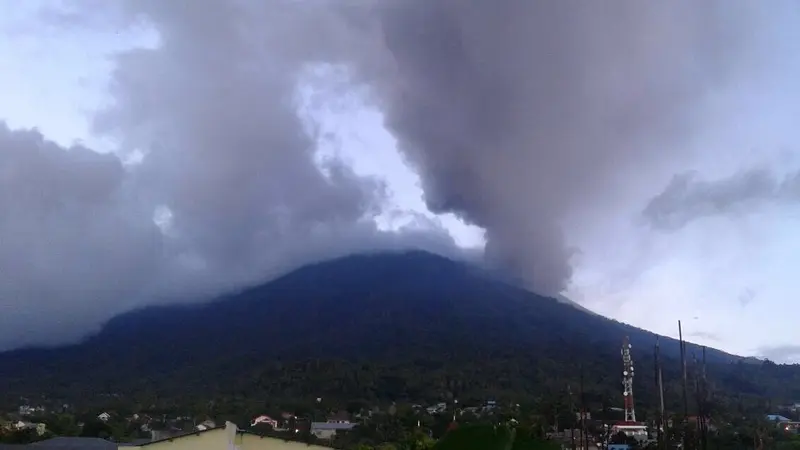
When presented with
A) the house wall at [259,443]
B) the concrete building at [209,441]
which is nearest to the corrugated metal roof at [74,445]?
the concrete building at [209,441]

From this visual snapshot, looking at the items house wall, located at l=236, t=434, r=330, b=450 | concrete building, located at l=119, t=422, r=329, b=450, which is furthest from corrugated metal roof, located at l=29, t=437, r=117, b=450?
house wall, located at l=236, t=434, r=330, b=450

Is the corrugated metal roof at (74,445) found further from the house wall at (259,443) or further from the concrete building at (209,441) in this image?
the house wall at (259,443)

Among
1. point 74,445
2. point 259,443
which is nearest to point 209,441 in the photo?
point 259,443

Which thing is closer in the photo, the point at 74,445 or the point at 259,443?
the point at 259,443

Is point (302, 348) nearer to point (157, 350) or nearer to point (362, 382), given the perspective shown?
point (157, 350)

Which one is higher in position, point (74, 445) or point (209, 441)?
point (209, 441)

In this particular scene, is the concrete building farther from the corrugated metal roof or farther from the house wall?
the corrugated metal roof

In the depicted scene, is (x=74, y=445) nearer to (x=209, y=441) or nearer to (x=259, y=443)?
(x=209, y=441)

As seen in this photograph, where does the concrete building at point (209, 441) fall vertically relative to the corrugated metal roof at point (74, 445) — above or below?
above

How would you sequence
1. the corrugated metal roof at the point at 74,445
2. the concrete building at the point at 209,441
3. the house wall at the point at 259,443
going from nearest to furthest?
the concrete building at the point at 209,441, the house wall at the point at 259,443, the corrugated metal roof at the point at 74,445

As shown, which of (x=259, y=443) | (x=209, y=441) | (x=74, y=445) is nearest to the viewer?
(x=209, y=441)

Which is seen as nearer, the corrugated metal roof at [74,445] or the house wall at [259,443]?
the house wall at [259,443]
